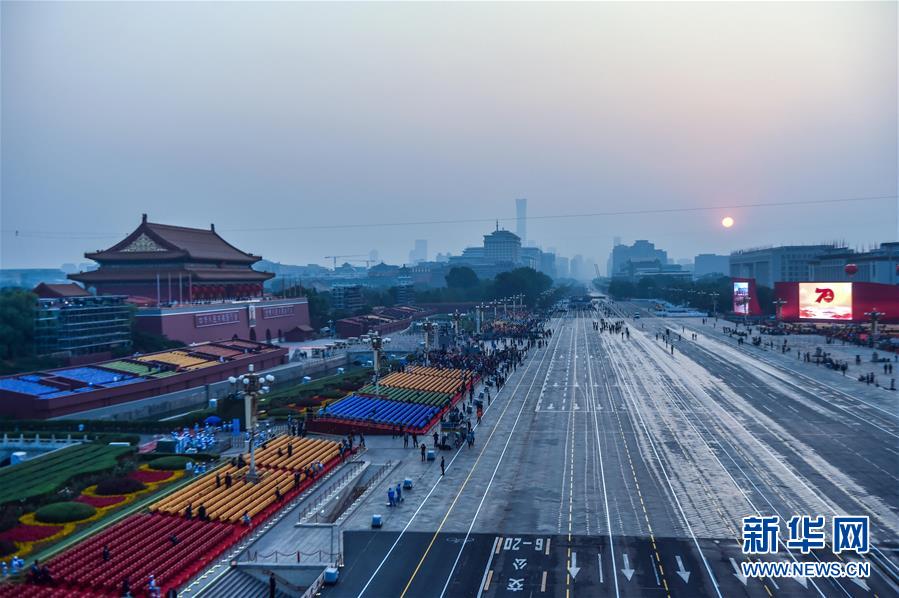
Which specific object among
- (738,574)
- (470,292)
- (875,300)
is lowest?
(738,574)

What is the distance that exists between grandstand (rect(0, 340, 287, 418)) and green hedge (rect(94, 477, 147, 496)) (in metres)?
18.2

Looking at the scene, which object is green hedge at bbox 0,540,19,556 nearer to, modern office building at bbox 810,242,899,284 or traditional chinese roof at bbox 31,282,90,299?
traditional chinese roof at bbox 31,282,90,299

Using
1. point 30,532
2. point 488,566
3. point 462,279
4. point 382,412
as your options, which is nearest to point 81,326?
point 382,412

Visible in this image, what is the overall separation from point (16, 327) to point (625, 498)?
50.6 metres

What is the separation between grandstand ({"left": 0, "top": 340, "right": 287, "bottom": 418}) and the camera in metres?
42.5

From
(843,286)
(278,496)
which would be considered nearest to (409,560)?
(278,496)

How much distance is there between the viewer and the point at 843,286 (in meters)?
95.0

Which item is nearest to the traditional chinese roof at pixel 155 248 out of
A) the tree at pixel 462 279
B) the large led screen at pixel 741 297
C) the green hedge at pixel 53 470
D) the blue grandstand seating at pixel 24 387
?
the blue grandstand seating at pixel 24 387

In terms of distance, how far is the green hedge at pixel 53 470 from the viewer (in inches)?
1037

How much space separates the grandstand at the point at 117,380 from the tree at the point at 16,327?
28.8 ft

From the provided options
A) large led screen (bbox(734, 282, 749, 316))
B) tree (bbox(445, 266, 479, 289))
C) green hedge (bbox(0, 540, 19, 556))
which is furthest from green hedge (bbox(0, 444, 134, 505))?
tree (bbox(445, 266, 479, 289))

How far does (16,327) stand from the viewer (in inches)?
2232

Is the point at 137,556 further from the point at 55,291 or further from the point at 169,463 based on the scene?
the point at 55,291

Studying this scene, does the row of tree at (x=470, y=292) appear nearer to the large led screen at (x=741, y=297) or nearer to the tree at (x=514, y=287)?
the tree at (x=514, y=287)
